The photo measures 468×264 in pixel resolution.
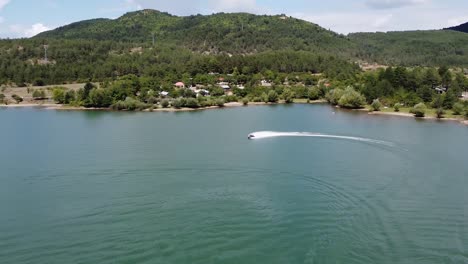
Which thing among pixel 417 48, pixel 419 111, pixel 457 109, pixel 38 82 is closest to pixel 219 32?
pixel 38 82

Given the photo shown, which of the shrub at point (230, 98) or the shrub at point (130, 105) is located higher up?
the shrub at point (230, 98)

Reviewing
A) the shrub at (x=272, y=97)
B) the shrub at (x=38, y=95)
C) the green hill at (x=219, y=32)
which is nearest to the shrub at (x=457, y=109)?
the shrub at (x=272, y=97)

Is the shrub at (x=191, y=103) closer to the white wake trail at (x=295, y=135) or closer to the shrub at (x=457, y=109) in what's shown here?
the white wake trail at (x=295, y=135)

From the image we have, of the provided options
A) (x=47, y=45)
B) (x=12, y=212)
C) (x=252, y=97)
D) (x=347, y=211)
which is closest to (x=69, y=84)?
(x=47, y=45)

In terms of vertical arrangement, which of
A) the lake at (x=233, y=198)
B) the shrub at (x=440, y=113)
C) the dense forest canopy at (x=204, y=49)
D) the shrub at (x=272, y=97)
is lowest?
the lake at (x=233, y=198)

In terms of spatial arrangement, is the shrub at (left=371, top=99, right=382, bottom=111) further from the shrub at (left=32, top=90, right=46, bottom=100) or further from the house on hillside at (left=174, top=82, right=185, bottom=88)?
the shrub at (left=32, top=90, right=46, bottom=100)

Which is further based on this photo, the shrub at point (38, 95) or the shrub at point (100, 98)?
the shrub at point (38, 95)

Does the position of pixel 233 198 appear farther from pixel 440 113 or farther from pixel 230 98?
pixel 230 98

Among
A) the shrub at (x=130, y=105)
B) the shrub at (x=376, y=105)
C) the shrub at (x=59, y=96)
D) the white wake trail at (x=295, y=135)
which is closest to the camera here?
the white wake trail at (x=295, y=135)

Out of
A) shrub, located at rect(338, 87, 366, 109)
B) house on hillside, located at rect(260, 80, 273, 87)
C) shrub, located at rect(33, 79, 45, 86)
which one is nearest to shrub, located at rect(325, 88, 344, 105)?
shrub, located at rect(338, 87, 366, 109)
